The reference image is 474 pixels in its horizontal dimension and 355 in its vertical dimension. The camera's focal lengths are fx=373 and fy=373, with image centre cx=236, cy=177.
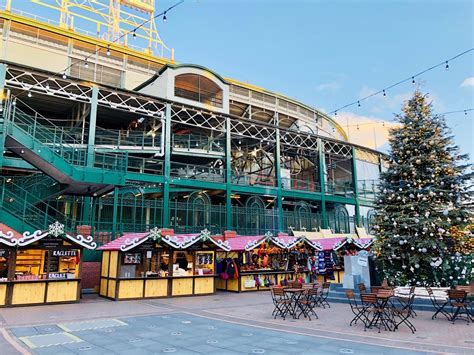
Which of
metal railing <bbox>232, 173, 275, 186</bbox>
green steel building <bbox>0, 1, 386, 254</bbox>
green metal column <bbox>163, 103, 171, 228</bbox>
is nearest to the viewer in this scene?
green steel building <bbox>0, 1, 386, 254</bbox>

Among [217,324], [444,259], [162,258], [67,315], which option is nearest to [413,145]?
[444,259]

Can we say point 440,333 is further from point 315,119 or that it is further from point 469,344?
point 315,119

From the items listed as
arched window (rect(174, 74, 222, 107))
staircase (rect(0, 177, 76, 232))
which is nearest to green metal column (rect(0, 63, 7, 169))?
staircase (rect(0, 177, 76, 232))

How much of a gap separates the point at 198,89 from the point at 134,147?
7676mm

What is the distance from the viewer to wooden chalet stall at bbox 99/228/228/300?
1558 centimetres

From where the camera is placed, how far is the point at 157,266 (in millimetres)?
16500

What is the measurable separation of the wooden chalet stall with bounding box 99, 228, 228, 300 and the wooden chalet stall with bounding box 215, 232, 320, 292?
1.40m

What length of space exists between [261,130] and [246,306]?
19.7m

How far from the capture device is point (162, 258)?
55.0ft

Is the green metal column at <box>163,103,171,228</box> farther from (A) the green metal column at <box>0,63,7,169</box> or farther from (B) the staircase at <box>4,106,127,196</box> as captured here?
(A) the green metal column at <box>0,63,7,169</box>

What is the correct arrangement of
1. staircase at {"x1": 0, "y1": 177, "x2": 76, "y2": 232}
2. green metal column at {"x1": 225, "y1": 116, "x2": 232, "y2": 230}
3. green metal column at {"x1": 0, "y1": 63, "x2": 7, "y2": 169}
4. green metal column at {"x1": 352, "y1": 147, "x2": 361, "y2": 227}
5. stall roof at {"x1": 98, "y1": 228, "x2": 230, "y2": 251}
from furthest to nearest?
green metal column at {"x1": 352, "y1": 147, "x2": 361, "y2": 227} < green metal column at {"x1": 225, "y1": 116, "x2": 232, "y2": 230} < staircase at {"x1": 0, "y1": 177, "x2": 76, "y2": 232} < stall roof at {"x1": 98, "y1": 228, "x2": 230, "y2": 251} < green metal column at {"x1": 0, "y1": 63, "x2": 7, "y2": 169}

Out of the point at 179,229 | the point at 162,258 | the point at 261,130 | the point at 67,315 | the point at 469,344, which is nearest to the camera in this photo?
the point at 469,344

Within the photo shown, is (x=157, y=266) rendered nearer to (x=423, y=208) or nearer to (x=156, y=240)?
(x=156, y=240)

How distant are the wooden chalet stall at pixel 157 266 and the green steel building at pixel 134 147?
3247mm
